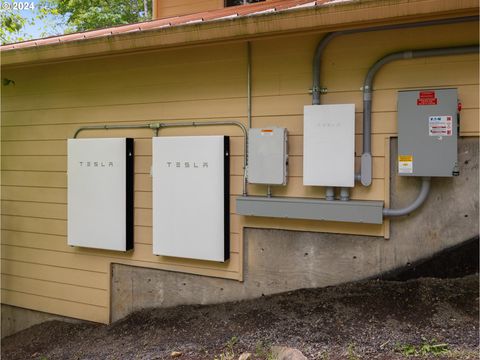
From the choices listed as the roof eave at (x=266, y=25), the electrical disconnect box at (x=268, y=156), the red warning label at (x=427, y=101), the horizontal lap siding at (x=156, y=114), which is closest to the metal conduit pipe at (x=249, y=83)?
the horizontal lap siding at (x=156, y=114)

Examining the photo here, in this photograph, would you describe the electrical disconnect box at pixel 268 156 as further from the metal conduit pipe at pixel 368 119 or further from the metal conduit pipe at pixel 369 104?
the metal conduit pipe at pixel 368 119

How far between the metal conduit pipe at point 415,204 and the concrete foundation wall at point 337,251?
0.07 m

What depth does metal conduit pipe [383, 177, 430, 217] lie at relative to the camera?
2842 mm

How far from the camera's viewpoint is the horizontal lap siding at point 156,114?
297cm

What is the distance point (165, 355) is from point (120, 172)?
1710mm

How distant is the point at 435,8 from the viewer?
7.54 ft

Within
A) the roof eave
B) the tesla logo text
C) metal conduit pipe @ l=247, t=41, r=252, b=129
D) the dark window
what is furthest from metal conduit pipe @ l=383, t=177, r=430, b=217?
the dark window

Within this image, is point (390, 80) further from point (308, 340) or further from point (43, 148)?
point (43, 148)

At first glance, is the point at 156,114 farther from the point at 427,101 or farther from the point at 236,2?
the point at 427,101

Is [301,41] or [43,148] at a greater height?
[301,41]

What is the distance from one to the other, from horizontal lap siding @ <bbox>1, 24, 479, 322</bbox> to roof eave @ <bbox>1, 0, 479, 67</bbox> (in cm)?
42

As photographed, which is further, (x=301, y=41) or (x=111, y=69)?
(x=111, y=69)

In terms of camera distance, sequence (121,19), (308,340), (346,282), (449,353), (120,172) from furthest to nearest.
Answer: (121,19), (120,172), (346,282), (308,340), (449,353)

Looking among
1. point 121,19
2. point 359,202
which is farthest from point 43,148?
point 121,19
